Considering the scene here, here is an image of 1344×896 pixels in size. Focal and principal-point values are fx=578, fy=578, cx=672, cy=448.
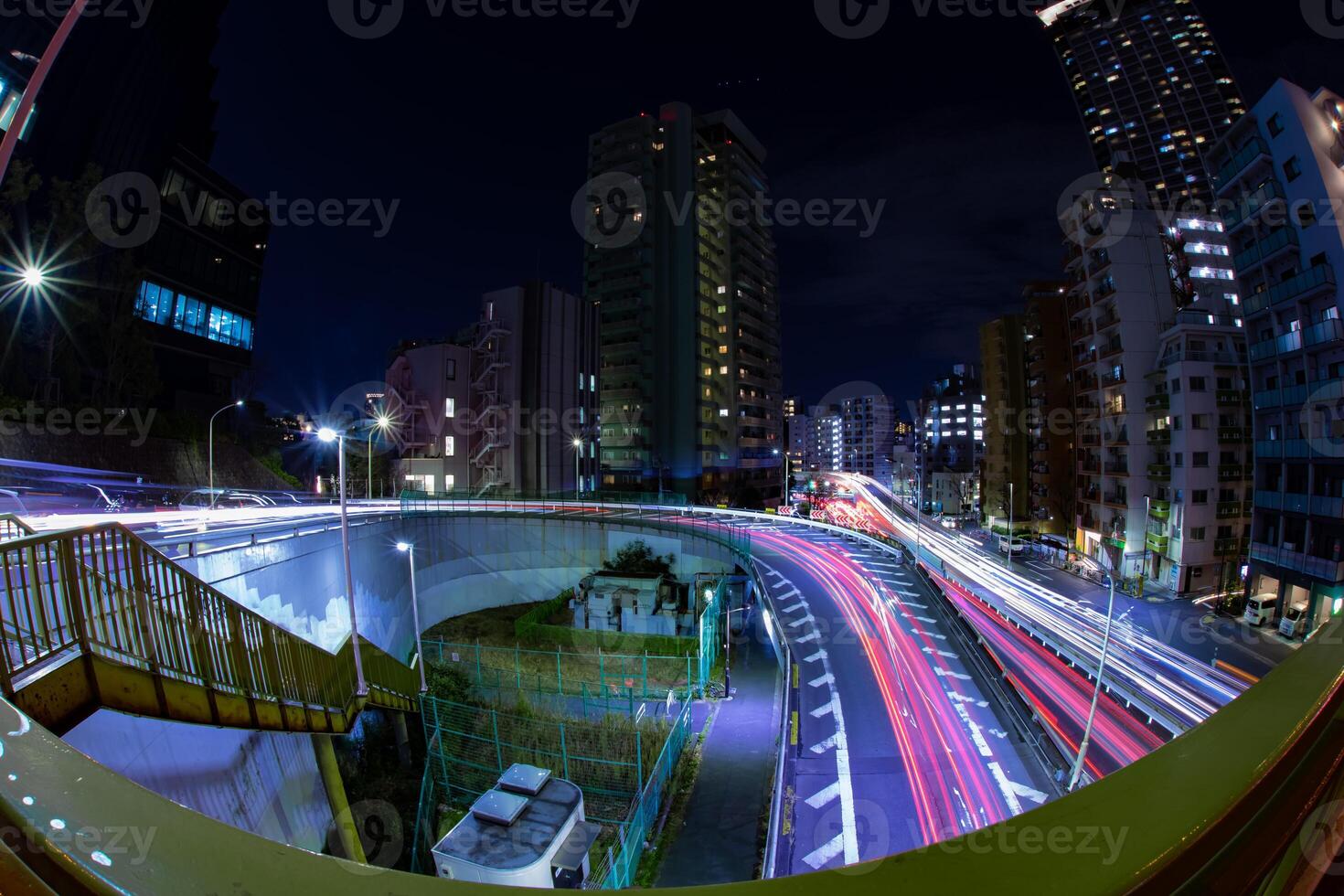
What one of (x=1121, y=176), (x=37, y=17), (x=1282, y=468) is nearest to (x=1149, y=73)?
(x=1121, y=176)

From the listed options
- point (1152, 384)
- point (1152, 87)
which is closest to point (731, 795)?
point (1152, 384)

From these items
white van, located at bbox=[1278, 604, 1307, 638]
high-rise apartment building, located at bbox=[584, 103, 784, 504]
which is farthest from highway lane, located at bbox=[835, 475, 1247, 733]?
high-rise apartment building, located at bbox=[584, 103, 784, 504]

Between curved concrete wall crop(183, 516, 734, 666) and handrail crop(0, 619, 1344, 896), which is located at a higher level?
handrail crop(0, 619, 1344, 896)

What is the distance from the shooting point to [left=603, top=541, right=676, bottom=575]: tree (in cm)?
2938

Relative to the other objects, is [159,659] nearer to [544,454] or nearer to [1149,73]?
[544,454]

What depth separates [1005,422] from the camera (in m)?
56.2

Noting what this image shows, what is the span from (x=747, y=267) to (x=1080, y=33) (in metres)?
50.3

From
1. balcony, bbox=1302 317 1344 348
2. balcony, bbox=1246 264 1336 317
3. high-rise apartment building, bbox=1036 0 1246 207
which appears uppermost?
high-rise apartment building, bbox=1036 0 1246 207

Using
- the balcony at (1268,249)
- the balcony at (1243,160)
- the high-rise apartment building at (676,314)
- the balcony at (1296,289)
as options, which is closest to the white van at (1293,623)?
the balcony at (1296,289)

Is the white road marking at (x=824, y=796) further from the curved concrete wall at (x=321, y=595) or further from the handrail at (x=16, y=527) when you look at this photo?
the handrail at (x=16, y=527)

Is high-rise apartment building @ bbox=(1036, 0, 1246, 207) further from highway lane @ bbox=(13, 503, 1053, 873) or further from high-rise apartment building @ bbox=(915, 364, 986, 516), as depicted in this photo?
highway lane @ bbox=(13, 503, 1053, 873)

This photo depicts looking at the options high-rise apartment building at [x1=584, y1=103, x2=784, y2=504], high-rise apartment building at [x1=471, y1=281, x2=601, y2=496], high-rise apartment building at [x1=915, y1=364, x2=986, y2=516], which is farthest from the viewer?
high-rise apartment building at [x1=915, y1=364, x2=986, y2=516]

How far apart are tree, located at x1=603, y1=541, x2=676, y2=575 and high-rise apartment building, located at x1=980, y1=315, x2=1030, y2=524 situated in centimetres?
3917

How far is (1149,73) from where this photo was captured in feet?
213
